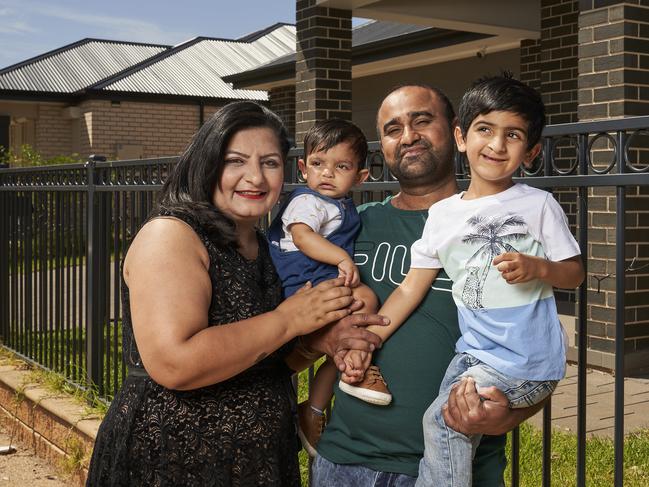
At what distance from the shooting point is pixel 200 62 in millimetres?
26156

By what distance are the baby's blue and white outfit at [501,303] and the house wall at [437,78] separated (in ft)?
34.9

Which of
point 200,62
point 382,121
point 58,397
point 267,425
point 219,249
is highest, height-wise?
point 200,62

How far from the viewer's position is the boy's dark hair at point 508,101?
6.64 ft

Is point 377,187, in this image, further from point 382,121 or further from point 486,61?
point 486,61

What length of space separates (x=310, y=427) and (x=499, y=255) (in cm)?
103

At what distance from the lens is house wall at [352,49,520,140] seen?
13523mm

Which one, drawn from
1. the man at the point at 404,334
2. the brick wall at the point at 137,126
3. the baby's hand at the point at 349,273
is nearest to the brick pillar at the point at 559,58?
the man at the point at 404,334

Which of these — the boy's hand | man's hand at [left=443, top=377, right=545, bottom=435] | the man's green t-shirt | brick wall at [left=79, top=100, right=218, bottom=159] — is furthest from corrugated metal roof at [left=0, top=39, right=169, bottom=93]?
the boy's hand

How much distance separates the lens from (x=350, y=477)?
7.84 ft

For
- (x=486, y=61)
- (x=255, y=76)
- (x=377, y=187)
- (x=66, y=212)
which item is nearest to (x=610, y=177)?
(x=377, y=187)

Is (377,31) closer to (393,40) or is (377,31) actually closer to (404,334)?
Result: (393,40)

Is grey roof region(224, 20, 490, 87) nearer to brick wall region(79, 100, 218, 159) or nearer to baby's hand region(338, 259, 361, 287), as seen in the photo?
brick wall region(79, 100, 218, 159)

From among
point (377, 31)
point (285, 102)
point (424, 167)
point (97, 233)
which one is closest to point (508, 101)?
point (424, 167)

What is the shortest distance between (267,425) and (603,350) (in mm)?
4872
